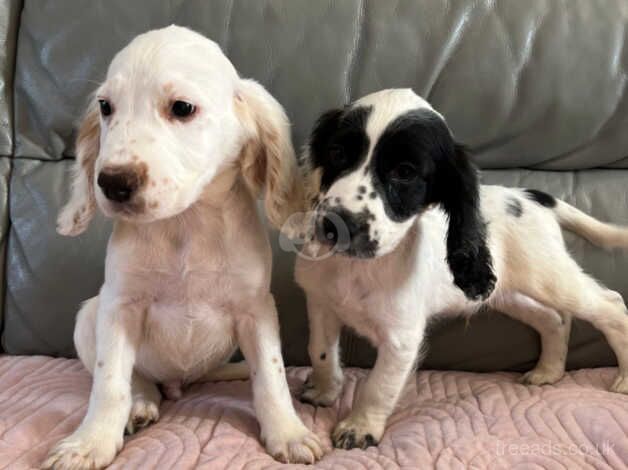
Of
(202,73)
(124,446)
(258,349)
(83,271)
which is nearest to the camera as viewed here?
(202,73)

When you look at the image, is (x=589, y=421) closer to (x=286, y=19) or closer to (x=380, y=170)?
(x=380, y=170)

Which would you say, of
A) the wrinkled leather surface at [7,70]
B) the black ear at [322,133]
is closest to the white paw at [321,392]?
the black ear at [322,133]

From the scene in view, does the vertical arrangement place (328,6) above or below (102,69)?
above

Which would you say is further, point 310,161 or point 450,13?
point 450,13

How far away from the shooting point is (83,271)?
2033 millimetres

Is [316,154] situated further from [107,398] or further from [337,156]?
[107,398]

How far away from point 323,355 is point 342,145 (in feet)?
2.05

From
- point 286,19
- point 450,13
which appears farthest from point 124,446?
point 450,13

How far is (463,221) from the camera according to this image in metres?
1.58

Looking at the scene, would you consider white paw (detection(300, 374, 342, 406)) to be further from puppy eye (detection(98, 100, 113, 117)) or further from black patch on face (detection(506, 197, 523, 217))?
puppy eye (detection(98, 100, 113, 117))

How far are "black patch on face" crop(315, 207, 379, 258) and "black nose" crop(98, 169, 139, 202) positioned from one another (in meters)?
0.42

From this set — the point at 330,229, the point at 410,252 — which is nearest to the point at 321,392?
the point at 410,252

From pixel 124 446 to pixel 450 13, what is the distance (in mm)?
1594

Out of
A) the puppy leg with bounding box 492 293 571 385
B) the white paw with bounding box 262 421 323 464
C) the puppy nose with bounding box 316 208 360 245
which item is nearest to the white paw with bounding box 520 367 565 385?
the puppy leg with bounding box 492 293 571 385
